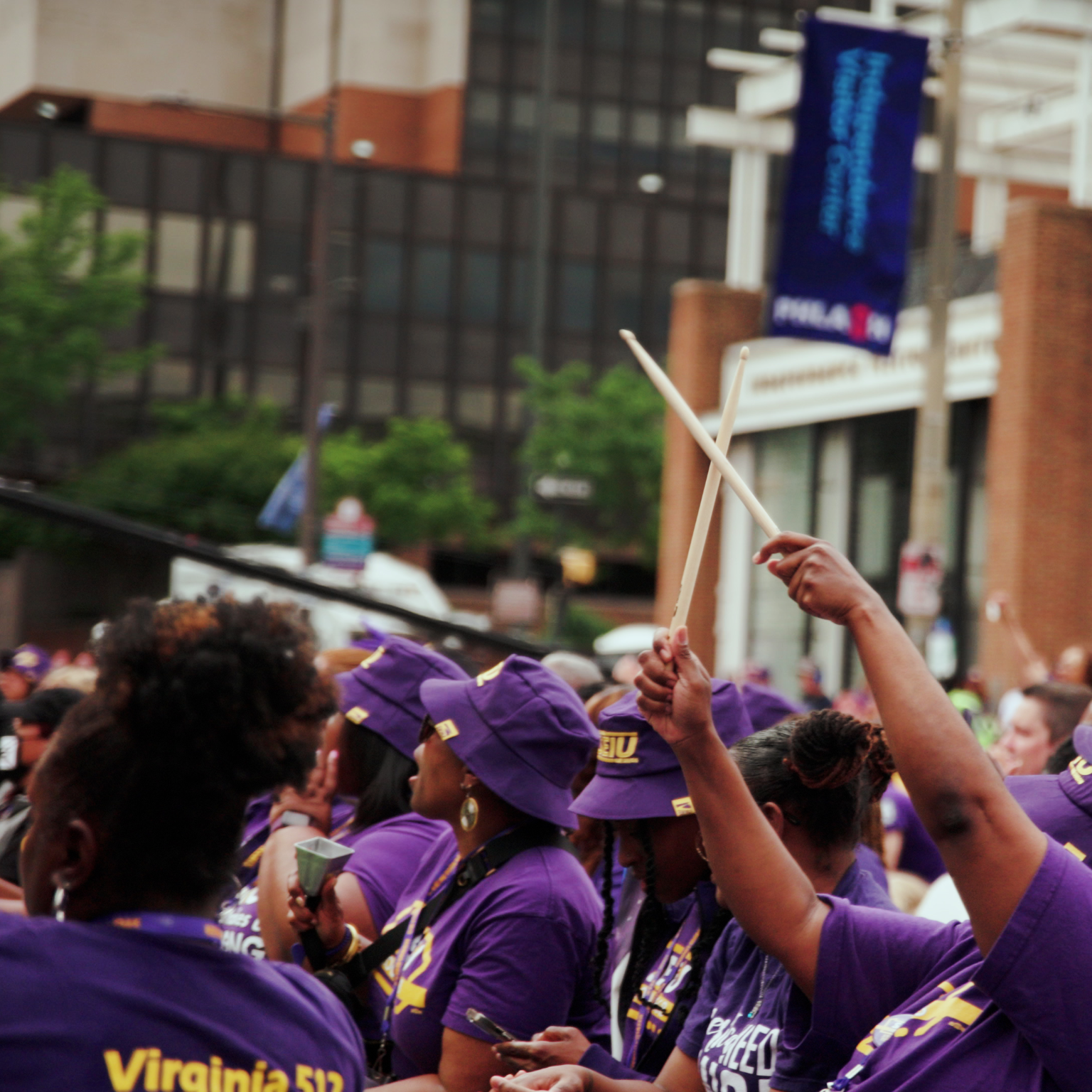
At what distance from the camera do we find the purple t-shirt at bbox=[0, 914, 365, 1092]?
1756 millimetres

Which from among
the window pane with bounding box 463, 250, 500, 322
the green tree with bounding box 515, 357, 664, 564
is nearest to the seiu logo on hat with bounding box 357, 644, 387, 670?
the green tree with bounding box 515, 357, 664, 564

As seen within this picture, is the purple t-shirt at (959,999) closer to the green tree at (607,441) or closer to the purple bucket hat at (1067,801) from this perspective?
the purple bucket hat at (1067,801)

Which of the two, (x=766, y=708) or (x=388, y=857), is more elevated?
(x=766, y=708)

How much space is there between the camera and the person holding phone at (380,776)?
13.0 ft

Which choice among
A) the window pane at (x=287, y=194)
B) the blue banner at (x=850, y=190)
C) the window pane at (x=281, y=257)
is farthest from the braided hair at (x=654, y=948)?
the window pane at (x=287, y=194)

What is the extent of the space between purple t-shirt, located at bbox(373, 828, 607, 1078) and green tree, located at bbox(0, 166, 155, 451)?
3649cm

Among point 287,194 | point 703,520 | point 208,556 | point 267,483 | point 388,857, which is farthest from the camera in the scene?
point 287,194

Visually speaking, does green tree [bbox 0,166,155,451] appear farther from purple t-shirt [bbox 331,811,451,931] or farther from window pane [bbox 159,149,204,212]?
purple t-shirt [bbox 331,811,451,931]

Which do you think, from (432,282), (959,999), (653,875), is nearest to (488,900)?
(653,875)

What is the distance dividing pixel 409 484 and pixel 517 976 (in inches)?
1621

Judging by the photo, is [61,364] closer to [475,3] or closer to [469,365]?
[469,365]

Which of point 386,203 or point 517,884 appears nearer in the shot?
point 517,884

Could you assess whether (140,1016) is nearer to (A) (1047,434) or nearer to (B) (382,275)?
(A) (1047,434)

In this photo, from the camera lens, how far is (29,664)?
8234 millimetres
